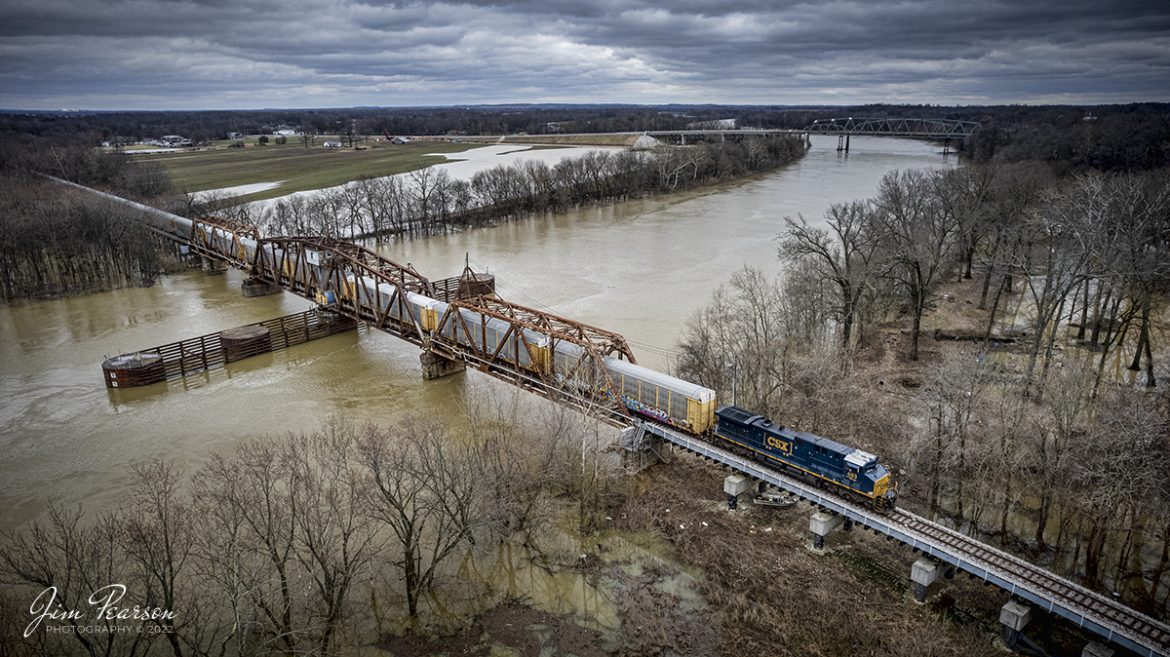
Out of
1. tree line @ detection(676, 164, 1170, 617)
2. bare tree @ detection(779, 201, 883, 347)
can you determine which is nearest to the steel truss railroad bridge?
tree line @ detection(676, 164, 1170, 617)

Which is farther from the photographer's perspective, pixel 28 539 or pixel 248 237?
pixel 248 237

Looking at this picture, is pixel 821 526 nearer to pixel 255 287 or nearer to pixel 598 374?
pixel 598 374

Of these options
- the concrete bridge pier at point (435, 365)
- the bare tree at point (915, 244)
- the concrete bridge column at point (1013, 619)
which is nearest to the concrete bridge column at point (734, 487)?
the concrete bridge column at point (1013, 619)

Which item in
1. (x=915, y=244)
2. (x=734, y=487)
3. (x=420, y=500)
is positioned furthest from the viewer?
(x=915, y=244)

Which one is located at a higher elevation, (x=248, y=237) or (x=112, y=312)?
(x=248, y=237)

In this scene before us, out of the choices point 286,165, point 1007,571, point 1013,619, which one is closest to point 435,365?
point 1007,571

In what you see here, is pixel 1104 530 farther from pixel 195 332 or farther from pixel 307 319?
pixel 195 332

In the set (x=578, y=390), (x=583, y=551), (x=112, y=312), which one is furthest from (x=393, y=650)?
(x=112, y=312)

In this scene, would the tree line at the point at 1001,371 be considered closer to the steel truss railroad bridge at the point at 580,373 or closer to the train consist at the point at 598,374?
the steel truss railroad bridge at the point at 580,373
